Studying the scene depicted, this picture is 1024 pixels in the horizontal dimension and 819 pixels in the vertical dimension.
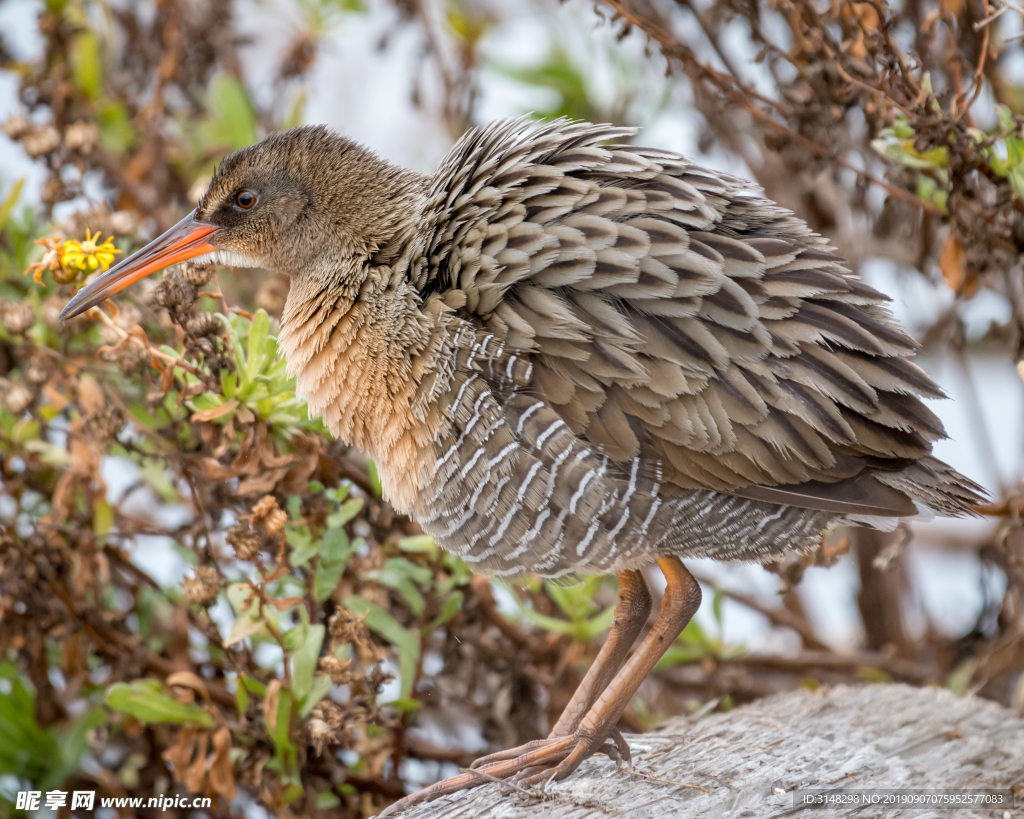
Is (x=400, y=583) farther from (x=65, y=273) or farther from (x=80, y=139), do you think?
(x=80, y=139)

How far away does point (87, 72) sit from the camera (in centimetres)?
371

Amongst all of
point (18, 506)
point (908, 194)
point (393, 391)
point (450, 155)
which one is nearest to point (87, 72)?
point (18, 506)

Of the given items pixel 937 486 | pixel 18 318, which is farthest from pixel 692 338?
pixel 18 318

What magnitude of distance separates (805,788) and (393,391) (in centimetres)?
131

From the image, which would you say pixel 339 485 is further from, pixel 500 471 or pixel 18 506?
pixel 18 506

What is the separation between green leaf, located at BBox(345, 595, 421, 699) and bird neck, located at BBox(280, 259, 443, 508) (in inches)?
18.8

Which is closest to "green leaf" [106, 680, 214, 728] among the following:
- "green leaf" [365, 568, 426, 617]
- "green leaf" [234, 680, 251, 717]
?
"green leaf" [234, 680, 251, 717]

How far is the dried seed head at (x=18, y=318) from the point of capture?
2674 millimetres

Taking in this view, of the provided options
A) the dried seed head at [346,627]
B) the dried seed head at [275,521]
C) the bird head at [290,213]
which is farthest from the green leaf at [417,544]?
the bird head at [290,213]

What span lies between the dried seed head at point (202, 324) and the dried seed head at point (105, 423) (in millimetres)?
369

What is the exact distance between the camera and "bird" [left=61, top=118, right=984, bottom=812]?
218 centimetres

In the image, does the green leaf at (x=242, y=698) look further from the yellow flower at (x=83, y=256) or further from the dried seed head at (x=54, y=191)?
the dried seed head at (x=54, y=191)

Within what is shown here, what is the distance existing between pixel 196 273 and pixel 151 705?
1064 mm

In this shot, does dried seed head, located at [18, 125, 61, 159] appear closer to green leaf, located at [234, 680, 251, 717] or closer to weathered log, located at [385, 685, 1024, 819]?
green leaf, located at [234, 680, 251, 717]
